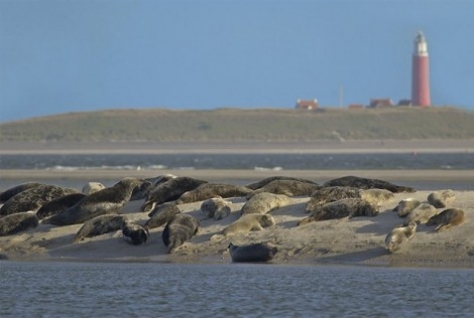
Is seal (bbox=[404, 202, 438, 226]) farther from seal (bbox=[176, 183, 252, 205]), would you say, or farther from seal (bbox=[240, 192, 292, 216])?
seal (bbox=[176, 183, 252, 205])

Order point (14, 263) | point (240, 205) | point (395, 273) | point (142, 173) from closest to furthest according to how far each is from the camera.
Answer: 1. point (395, 273)
2. point (14, 263)
3. point (240, 205)
4. point (142, 173)

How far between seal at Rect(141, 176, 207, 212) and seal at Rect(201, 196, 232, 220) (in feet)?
4.42

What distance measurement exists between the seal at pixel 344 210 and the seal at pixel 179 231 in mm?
1801

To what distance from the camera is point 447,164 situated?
183 feet

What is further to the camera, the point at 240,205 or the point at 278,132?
the point at 278,132

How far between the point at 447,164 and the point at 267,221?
33.4 meters

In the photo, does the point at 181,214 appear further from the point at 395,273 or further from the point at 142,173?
the point at 142,173

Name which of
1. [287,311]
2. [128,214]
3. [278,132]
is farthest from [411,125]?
[287,311]

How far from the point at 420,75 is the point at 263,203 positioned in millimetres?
112032

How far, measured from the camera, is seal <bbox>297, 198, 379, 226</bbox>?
23.0 m

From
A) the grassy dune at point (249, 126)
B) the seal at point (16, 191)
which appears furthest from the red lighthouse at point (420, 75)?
the seal at point (16, 191)

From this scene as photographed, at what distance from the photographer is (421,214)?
73.4 ft

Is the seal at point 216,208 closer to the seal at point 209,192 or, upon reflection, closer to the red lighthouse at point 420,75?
the seal at point 209,192

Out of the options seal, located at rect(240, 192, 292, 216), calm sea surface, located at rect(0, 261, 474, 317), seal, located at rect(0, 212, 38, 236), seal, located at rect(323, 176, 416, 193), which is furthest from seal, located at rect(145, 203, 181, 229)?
seal, located at rect(323, 176, 416, 193)
